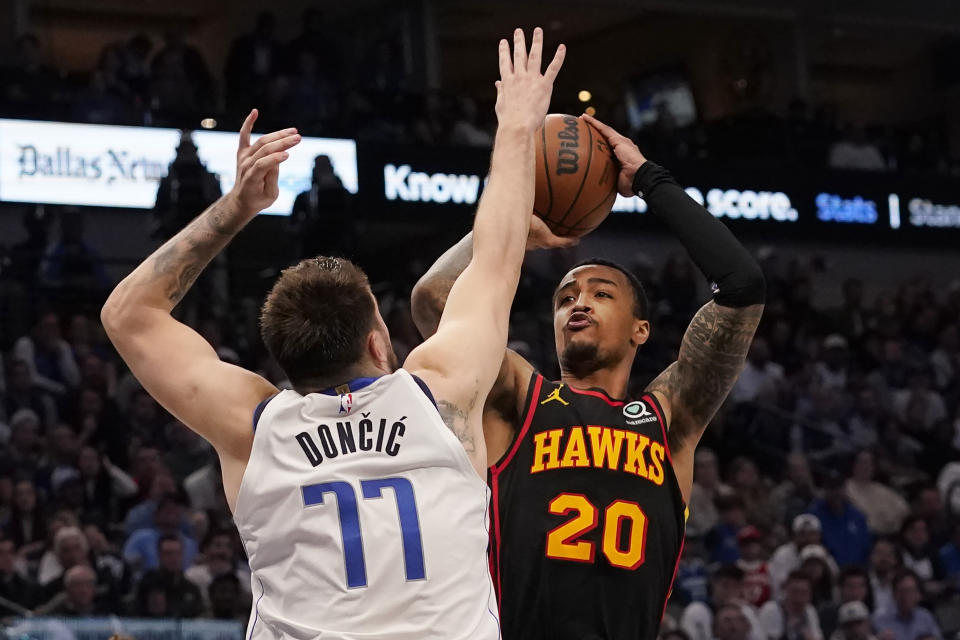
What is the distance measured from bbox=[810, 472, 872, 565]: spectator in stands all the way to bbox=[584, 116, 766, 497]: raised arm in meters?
7.25

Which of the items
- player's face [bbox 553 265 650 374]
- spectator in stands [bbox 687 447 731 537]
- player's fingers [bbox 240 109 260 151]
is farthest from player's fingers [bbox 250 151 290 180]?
spectator in stands [bbox 687 447 731 537]

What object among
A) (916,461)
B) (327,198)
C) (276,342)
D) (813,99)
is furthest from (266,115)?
(276,342)

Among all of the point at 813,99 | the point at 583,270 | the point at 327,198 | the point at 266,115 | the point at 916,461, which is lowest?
the point at 916,461

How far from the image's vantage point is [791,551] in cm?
1066

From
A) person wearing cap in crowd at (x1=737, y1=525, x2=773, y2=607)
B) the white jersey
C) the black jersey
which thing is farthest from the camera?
person wearing cap in crowd at (x1=737, y1=525, x2=773, y2=607)

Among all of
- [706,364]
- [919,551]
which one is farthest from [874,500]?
[706,364]

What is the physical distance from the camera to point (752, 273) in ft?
14.3

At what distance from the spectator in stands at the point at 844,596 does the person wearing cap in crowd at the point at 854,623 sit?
0.05 meters

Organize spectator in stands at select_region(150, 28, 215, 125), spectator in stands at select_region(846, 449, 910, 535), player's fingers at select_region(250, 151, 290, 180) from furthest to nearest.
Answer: spectator in stands at select_region(150, 28, 215, 125) → spectator in stands at select_region(846, 449, 910, 535) → player's fingers at select_region(250, 151, 290, 180)

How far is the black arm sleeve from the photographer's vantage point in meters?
4.32

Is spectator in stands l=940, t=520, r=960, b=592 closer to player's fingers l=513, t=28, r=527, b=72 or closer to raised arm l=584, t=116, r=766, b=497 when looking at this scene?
raised arm l=584, t=116, r=766, b=497

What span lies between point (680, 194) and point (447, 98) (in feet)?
39.1

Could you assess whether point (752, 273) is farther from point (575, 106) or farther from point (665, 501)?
point (575, 106)

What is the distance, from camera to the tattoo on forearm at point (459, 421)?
10.0ft
